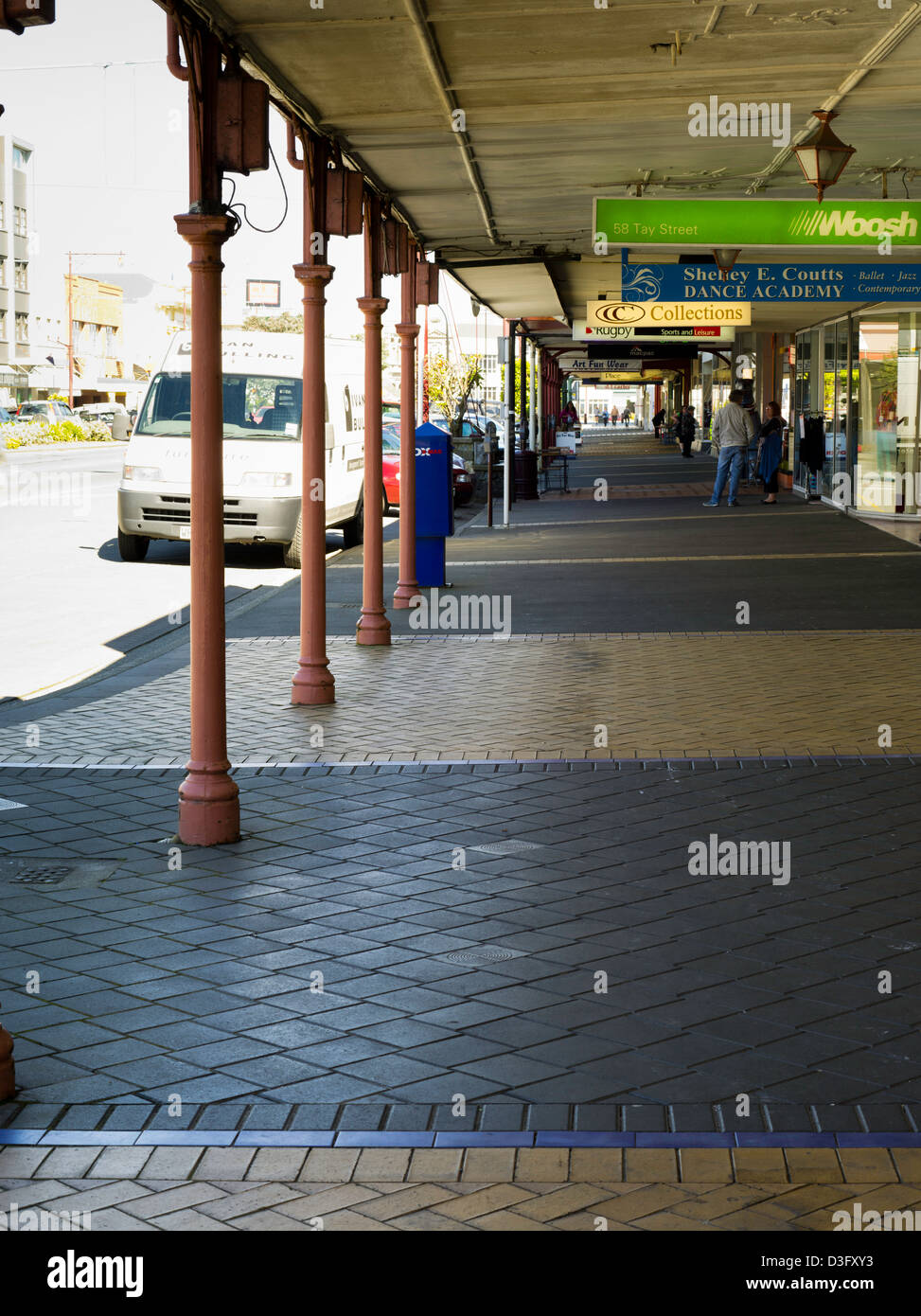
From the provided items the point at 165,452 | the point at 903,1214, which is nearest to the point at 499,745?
the point at 903,1214

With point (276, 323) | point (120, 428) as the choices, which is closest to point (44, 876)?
point (120, 428)

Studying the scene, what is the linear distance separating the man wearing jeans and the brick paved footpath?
1519 cm

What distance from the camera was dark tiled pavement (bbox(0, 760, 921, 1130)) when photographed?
159 inches

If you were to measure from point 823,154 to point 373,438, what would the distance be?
13.1 feet

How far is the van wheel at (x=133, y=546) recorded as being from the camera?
17.7 meters

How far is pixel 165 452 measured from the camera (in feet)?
57.1

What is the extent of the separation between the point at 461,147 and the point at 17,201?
96.5 m

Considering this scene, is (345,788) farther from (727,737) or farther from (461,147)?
(461,147)

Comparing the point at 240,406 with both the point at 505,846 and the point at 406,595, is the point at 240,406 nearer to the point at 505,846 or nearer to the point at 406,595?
the point at 406,595

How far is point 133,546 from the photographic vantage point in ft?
58.6

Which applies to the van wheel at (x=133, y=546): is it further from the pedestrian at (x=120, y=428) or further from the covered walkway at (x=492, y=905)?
the covered walkway at (x=492, y=905)

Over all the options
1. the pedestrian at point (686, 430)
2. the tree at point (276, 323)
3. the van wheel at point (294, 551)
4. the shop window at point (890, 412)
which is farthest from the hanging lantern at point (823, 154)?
the tree at point (276, 323)

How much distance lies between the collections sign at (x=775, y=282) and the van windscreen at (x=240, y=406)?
13.5ft
